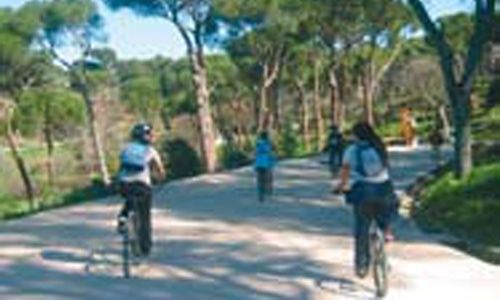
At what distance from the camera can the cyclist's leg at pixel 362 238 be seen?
14406 mm

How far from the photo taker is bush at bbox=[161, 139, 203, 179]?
4194 cm

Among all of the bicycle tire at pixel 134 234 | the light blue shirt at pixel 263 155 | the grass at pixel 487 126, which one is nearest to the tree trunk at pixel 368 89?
the grass at pixel 487 126

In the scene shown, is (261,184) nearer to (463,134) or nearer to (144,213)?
(463,134)

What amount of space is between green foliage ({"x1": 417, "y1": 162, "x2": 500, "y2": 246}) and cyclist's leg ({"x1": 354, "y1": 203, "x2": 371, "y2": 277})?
499 cm

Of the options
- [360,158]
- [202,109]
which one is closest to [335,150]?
[202,109]

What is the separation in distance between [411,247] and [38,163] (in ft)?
223

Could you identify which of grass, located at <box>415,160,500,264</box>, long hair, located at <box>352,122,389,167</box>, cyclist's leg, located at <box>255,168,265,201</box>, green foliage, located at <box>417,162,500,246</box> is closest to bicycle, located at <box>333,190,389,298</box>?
long hair, located at <box>352,122,389,167</box>

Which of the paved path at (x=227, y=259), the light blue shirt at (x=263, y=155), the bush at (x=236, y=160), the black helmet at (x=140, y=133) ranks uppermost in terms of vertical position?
the black helmet at (x=140, y=133)

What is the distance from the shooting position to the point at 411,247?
745 inches

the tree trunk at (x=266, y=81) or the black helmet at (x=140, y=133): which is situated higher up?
the tree trunk at (x=266, y=81)

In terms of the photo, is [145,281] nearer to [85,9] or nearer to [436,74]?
[85,9]

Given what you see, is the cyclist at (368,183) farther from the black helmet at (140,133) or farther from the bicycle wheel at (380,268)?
the black helmet at (140,133)

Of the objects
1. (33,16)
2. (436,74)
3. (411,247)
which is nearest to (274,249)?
(411,247)

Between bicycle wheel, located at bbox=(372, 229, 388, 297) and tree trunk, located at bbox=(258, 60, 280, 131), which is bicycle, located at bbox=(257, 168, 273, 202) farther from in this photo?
tree trunk, located at bbox=(258, 60, 280, 131)
